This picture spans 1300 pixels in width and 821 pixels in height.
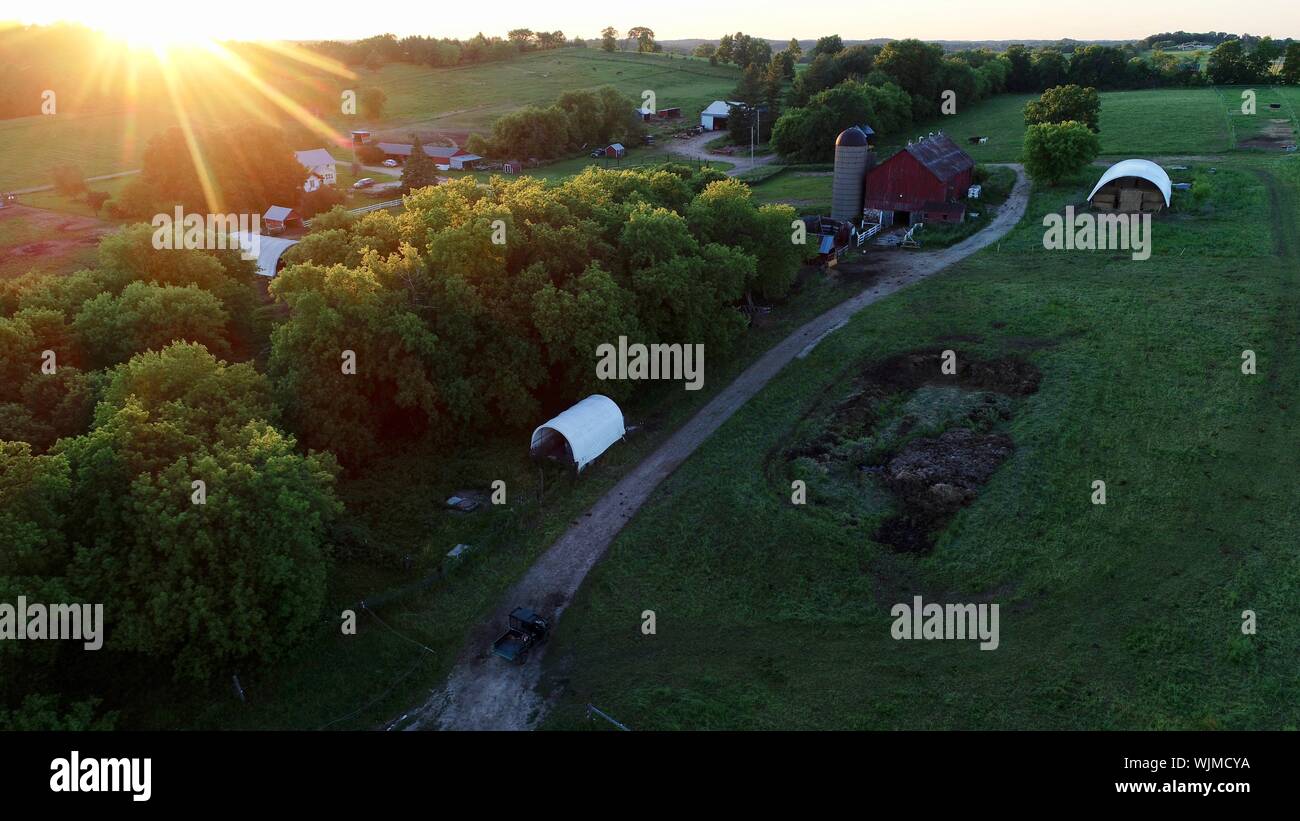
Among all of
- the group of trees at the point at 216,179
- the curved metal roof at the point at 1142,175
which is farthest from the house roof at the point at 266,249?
the curved metal roof at the point at 1142,175

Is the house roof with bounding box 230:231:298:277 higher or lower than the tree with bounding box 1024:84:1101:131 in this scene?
lower

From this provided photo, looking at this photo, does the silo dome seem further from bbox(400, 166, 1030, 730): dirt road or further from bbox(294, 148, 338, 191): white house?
bbox(294, 148, 338, 191): white house

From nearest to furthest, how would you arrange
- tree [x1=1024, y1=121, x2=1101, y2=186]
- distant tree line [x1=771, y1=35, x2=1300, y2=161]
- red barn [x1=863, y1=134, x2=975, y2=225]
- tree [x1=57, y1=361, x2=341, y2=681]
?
1. tree [x1=57, y1=361, x2=341, y2=681]
2. red barn [x1=863, y1=134, x2=975, y2=225]
3. tree [x1=1024, y1=121, x2=1101, y2=186]
4. distant tree line [x1=771, y1=35, x2=1300, y2=161]

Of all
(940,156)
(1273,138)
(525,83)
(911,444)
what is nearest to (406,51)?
(525,83)

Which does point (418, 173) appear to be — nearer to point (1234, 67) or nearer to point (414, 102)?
point (414, 102)

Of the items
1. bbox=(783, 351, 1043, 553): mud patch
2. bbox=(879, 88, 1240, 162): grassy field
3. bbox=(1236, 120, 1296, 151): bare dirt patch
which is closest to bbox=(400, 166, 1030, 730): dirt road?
bbox=(783, 351, 1043, 553): mud patch

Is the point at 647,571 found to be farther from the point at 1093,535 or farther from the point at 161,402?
the point at 161,402

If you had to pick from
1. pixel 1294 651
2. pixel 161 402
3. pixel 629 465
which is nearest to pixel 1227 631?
pixel 1294 651
